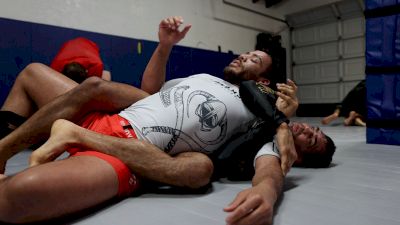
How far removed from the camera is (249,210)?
3.25 feet

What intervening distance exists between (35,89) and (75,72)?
0.96 metres

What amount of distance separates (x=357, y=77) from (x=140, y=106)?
823 cm

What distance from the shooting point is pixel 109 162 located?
1266 millimetres

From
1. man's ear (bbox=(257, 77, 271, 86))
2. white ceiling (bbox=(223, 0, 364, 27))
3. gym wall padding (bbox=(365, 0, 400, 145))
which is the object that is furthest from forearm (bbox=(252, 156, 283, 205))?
white ceiling (bbox=(223, 0, 364, 27))

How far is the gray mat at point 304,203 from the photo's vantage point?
1.12m

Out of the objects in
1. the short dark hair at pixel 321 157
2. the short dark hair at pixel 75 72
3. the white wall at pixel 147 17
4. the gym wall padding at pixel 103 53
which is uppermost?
the white wall at pixel 147 17

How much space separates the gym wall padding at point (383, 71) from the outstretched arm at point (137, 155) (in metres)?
2.42

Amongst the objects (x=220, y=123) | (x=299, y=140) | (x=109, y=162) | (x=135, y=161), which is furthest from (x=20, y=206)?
(x=299, y=140)

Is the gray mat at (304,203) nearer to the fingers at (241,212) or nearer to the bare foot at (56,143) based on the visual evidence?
the fingers at (241,212)

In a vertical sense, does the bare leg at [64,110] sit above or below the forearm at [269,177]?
above

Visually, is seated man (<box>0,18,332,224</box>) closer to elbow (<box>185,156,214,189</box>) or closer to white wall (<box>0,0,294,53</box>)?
elbow (<box>185,156,214,189</box>)

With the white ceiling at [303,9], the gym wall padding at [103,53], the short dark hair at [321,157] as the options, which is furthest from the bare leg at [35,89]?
the white ceiling at [303,9]

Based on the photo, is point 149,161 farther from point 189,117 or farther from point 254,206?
point 254,206

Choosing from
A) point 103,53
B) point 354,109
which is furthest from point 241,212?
point 354,109
